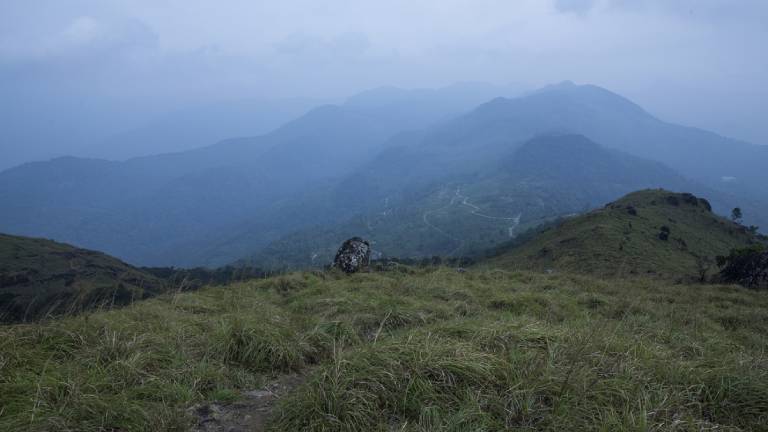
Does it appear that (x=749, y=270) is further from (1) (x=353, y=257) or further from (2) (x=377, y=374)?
(2) (x=377, y=374)

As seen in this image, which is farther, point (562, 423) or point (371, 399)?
point (371, 399)

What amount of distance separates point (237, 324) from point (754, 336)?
10209mm

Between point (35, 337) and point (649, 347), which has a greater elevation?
point (35, 337)

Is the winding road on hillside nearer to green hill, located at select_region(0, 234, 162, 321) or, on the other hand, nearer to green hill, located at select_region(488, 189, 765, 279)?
green hill, located at select_region(488, 189, 765, 279)

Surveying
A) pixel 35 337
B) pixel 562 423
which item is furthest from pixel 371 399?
pixel 35 337

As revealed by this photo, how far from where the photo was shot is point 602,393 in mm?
4430

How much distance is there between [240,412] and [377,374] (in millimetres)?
1655

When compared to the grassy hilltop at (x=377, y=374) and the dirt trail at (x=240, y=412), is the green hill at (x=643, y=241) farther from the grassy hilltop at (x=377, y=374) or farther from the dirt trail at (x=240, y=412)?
the dirt trail at (x=240, y=412)

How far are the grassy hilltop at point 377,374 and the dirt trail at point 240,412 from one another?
0.12 m

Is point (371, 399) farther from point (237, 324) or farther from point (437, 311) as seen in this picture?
point (437, 311)

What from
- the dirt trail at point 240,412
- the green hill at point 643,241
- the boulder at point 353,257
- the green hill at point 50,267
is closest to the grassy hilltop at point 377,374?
the dirt trail at point 240,412

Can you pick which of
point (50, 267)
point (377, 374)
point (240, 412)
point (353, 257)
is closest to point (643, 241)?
point (353, 257)

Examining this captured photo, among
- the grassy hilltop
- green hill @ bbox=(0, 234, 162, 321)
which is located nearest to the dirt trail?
the grassy hilltop

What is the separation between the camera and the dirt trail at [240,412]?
14.4 feet
